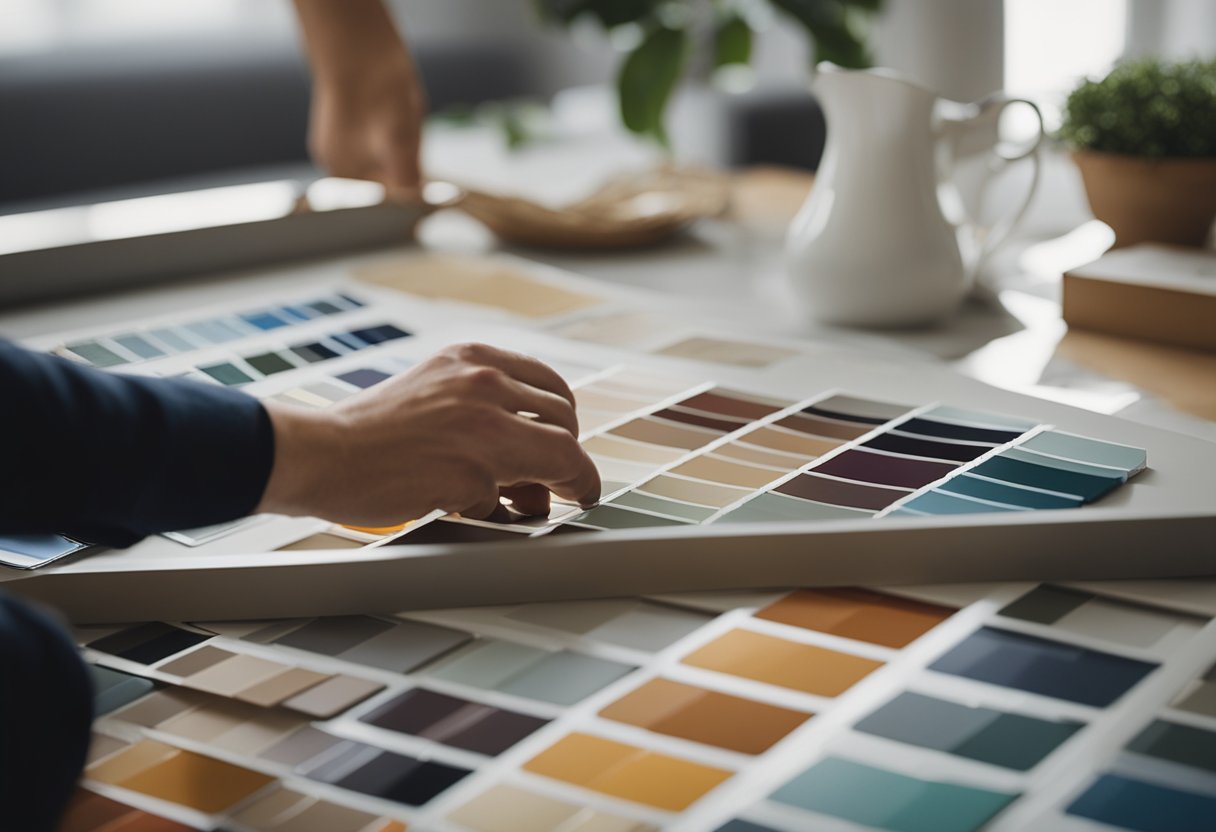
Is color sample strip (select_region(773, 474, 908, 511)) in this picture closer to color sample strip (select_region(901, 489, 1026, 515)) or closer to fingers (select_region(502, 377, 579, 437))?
color sample strip (select_region(901, 489, 1026, 515))

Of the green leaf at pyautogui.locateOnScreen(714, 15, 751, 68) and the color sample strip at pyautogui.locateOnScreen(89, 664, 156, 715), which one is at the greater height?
the green leaf at pyautogui.locateOnScreen(714, 15, 751, 68)

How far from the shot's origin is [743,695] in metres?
0.55

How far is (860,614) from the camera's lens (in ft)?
Result: 2.01

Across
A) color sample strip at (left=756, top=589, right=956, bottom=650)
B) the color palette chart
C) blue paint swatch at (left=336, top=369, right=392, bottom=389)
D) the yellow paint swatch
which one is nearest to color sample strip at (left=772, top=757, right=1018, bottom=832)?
the color palette chart

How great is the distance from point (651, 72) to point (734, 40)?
0.95 ft

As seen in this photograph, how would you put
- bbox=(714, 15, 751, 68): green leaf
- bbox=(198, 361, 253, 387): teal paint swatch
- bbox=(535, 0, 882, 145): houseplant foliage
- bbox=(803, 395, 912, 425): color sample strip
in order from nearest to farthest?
bbox=(803, 395, 912, 425): color sample strip < bbox=(198, 361, 253, 387): teal paint swatch < bbox=(535, 0, 882, 145): houseplant foliage < bbox=(714, 15, 751, 68): green leaf

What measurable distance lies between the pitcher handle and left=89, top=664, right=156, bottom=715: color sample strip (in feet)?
2.46

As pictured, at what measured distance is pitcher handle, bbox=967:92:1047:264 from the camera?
3.25 feet

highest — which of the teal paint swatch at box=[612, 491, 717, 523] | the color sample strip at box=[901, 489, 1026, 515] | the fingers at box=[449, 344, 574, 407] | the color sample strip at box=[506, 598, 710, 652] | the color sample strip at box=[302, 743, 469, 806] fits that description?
the fingers at box=[449, 344, 574, 407]

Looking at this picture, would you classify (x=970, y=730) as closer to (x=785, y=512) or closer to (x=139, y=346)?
(x=785, y=512)

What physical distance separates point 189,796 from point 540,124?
1919mm

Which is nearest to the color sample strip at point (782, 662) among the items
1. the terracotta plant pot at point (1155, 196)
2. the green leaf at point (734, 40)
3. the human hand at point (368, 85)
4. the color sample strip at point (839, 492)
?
the color sample strip at point (839, 492)

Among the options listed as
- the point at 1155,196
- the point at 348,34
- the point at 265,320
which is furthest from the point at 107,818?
the point at 348,34

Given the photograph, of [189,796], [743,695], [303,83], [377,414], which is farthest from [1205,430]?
[303,83]
